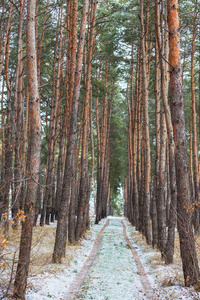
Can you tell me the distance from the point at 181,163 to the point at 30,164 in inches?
122

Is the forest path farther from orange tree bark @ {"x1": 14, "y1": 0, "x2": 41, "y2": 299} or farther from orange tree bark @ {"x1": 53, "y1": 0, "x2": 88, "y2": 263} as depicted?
orange tree bark @ {"x1": 14, "y1": 0, "x2": 41, "y2": 299}

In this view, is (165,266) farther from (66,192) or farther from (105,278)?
(66,192)

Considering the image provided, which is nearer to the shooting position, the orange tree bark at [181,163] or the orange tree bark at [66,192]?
the orange tree bark at [181,163]

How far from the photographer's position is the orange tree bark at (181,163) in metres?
5.65

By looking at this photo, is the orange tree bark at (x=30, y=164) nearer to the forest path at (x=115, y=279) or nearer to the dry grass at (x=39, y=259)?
the dry grass at (x=39, y=259)

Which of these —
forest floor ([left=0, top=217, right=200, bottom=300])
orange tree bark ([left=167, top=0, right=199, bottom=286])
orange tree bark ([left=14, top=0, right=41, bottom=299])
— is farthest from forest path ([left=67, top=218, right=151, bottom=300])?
orange tree bark ([left=14, top=0, right=41, bottom=299])

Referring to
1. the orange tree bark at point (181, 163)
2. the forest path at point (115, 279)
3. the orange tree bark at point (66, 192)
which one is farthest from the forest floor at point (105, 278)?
Answer: the orange tree bark at point (181, 163)

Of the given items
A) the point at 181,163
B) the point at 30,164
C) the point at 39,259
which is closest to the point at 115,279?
the point at 39,259

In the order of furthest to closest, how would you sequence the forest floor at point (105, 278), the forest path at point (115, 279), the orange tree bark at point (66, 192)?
the orange tree bark at point (66, 192) < the forest path at point (115, 279) < the forest floor at point (105, 278)

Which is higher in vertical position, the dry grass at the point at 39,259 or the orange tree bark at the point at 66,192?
the orange tree bark at the point at 66,192

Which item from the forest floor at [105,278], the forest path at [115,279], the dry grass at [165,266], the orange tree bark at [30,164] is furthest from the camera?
the dry grass at [165,266]

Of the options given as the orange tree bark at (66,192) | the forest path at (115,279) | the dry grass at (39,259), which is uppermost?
the orange tree bark at (66,192)

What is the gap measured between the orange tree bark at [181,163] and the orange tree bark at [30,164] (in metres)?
2.88

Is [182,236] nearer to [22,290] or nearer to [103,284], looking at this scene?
[103,284]
